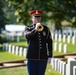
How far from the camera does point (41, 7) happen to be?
18453 millimetres

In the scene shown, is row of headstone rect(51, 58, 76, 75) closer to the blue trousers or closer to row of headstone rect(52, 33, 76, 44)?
the blue trousers

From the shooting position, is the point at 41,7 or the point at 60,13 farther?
the point at 60,13

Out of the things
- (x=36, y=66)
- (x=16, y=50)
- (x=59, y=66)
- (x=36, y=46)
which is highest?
(x=36, y=46)

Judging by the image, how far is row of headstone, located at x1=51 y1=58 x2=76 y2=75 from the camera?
935cm

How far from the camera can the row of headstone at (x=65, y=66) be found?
30.7 feet

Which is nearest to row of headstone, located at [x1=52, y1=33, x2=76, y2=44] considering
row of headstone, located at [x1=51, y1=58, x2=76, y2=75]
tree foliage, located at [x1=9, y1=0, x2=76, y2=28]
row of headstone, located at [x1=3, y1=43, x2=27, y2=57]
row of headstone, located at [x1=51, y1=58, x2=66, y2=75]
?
tree foliage, located at [x1=9, y1=0, x2=76, y2=28]

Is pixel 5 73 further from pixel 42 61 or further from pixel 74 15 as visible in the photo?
pixel 74 15

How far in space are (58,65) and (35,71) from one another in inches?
160

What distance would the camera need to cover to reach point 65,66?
10.4 metres

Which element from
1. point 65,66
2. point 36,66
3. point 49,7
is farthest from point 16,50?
point 36,66

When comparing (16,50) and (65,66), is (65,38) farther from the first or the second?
(65,66)

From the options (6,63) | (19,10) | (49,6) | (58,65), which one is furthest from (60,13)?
(58,65)

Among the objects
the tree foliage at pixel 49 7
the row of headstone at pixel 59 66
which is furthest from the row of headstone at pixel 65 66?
the tree foliage at pixel 49 7

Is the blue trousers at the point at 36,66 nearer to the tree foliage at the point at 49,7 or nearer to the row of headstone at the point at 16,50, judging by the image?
the row of headstone at the point at 16,50
